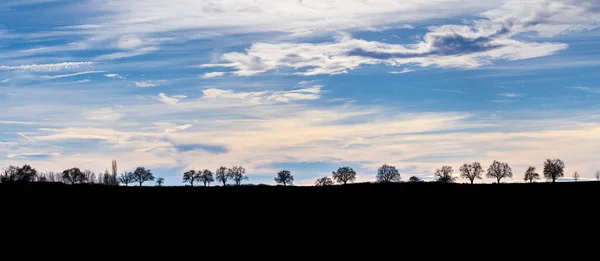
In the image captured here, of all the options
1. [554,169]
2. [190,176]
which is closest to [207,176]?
[190,176]

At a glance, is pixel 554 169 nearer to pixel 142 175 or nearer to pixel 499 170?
pixel 499 170

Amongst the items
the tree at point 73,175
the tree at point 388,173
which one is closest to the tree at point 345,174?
the tree at point 388,173

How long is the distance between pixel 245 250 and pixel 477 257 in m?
12.8

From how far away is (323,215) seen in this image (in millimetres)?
40969

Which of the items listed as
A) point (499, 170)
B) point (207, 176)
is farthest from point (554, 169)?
point (207, 176)

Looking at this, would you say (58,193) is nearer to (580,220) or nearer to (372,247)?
(372,247)

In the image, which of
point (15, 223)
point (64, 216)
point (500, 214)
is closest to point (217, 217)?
point (64, 216)

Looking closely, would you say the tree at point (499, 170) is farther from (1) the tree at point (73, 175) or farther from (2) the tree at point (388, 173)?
(1) the tree at point (73, 175)

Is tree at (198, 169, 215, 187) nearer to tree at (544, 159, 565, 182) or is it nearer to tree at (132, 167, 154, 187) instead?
tree at (132, 167, 154, 187)

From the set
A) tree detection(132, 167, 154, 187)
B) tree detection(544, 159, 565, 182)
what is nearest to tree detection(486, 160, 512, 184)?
tree detection(544, 159, 565, 182)

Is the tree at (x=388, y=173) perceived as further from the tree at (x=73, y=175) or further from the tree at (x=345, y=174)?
the tree at (x=73, y=175)

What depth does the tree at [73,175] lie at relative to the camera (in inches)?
6551

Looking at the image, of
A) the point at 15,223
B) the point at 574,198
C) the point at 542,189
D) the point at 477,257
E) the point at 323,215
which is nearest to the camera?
the point at 477,257

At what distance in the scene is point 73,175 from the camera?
17200cm
